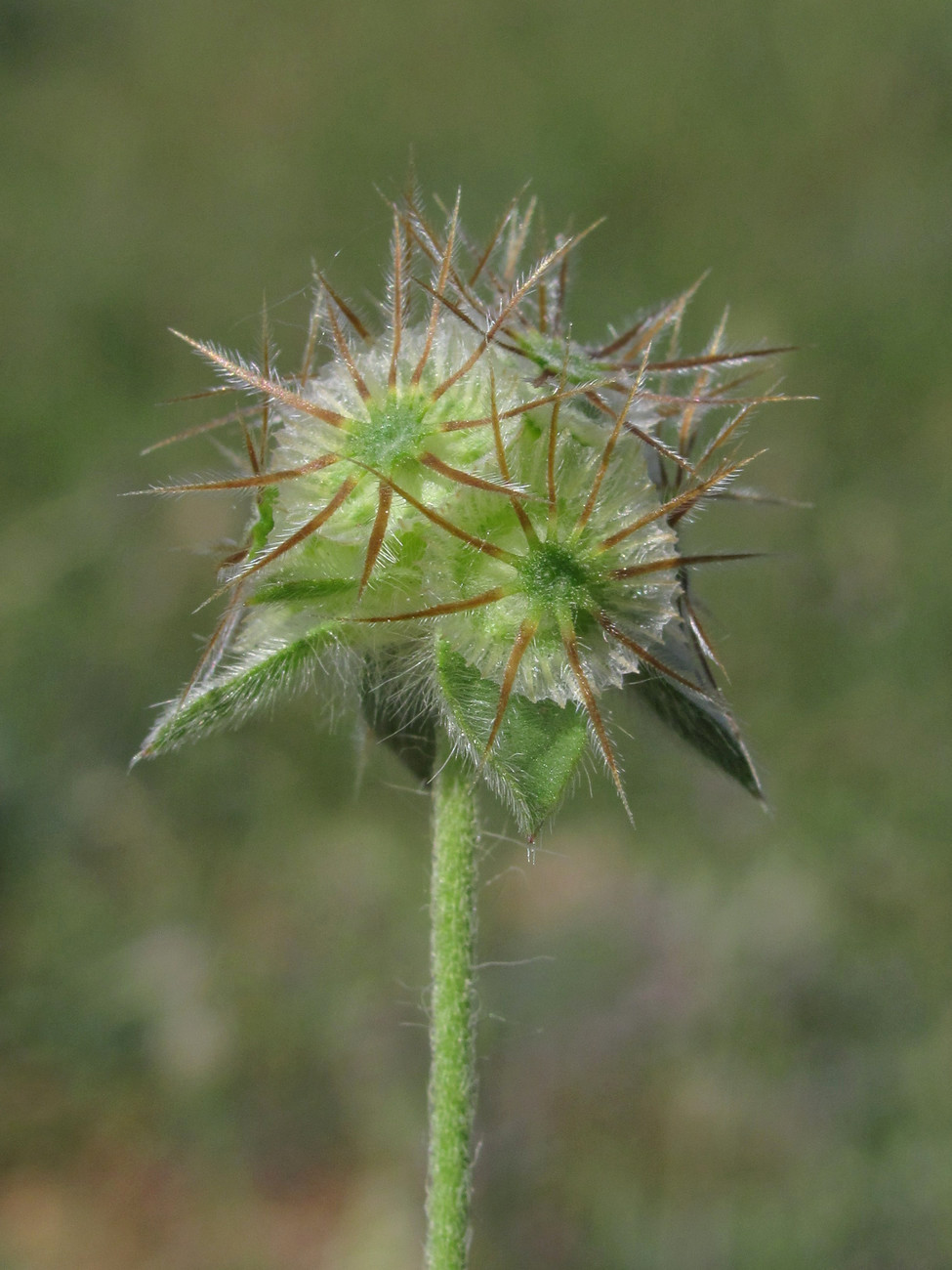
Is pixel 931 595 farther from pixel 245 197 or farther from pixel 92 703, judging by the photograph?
pixel 245 197

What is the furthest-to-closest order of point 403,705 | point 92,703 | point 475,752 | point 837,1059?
point 92,703, point 837,1059, point 403,705, point 475,752

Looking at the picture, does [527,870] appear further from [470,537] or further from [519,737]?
[470,537]

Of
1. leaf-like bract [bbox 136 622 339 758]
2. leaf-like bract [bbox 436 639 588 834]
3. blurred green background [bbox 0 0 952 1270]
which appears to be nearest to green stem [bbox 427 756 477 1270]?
leaf-like bract [bbox 436 639 588 834]

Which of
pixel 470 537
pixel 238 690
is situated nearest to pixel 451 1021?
pixel 238 690

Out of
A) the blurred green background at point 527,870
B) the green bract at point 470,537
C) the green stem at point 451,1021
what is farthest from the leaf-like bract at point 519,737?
the blurred green background at point 527,870

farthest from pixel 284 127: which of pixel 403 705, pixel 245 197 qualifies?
Answer: pixel 403 705

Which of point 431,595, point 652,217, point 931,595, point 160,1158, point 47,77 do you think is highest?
point 47,77

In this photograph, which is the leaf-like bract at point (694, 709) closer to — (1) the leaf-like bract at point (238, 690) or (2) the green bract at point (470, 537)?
(2) the green bract at point (470, 537)
